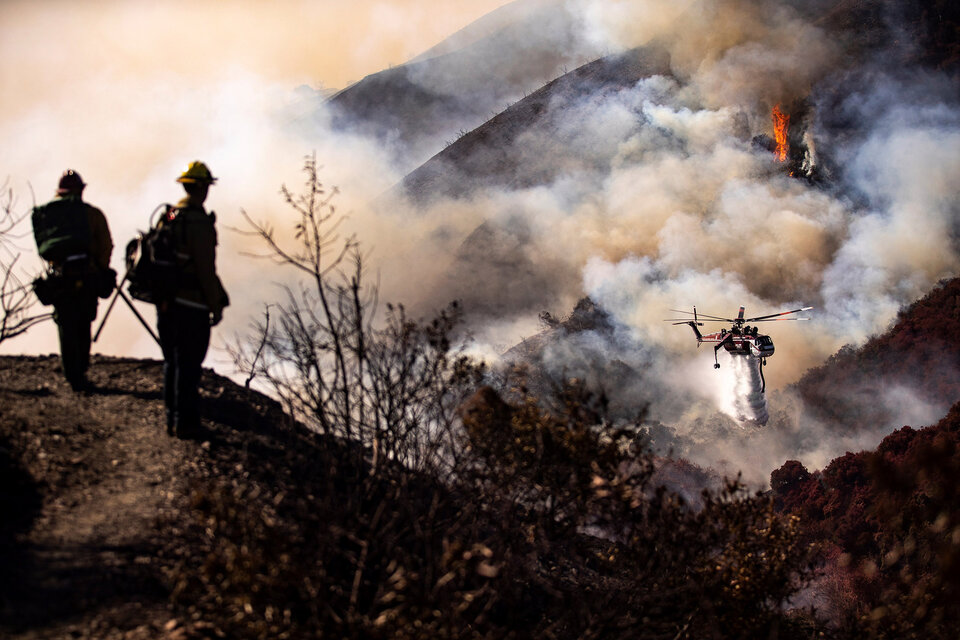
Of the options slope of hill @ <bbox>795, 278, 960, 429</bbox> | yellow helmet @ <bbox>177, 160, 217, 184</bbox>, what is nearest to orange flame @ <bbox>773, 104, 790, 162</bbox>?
slope of hill @ <bbox>795, 278, 960, 429</bbox>

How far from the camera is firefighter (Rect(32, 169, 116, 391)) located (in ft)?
34.2

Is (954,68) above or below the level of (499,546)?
above

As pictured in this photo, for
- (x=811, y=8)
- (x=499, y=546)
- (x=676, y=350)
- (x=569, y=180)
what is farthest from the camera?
(x=811, y=8)

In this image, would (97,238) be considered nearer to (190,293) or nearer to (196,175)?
(196,175)

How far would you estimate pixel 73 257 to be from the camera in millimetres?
10438

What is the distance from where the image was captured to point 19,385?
36.8 feet

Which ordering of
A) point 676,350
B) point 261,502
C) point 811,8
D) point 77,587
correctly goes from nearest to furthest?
point 77,587, point 261,502, point 676,350, point 811,8

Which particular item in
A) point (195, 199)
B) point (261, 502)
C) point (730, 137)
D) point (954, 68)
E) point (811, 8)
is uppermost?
point (811, 8)

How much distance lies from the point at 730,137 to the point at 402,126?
1153 inches

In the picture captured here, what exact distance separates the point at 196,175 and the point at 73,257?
2356 millimetres

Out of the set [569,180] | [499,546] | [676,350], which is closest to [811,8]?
[569,180]

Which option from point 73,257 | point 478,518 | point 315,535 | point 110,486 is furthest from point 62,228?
point 478,518

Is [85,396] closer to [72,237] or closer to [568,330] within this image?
[72,237]

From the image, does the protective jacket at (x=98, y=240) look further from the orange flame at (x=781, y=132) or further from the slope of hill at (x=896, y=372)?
the orange flame at (x=781, y=132)
